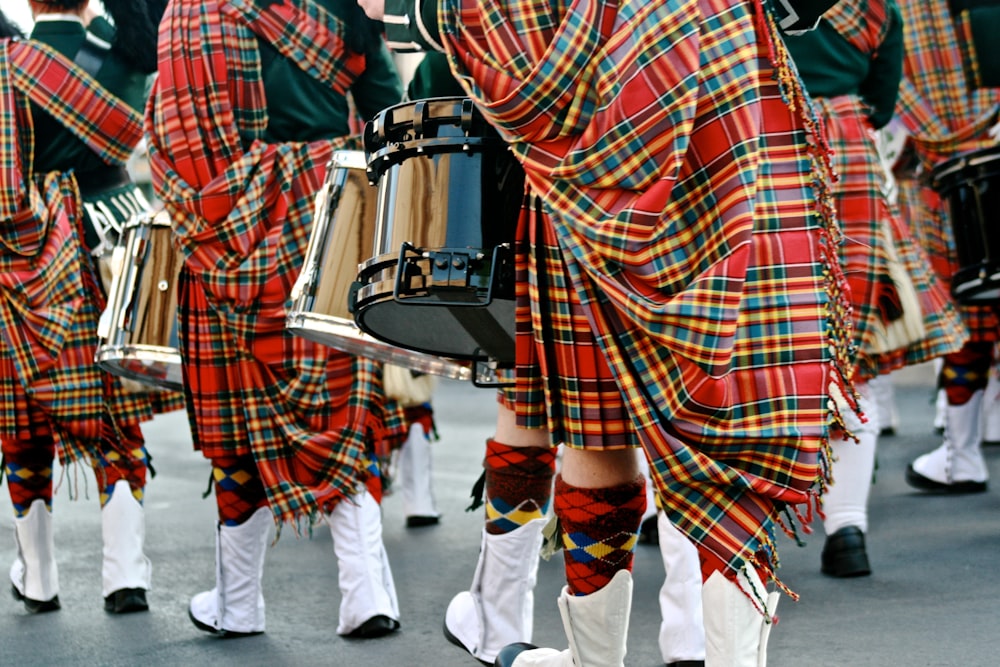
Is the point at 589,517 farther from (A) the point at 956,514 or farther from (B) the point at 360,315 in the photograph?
(A) the point at 956,514

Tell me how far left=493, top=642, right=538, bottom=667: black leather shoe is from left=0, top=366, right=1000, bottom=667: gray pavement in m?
0.50

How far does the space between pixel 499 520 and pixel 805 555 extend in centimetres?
162

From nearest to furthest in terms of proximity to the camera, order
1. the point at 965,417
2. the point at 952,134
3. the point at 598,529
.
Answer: the point at 598,529 → the point at 952,134 → the point at 965,417

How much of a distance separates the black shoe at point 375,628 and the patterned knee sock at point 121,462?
1010mm

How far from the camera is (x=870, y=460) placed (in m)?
3.81

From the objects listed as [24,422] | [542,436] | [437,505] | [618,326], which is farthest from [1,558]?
[618,326]

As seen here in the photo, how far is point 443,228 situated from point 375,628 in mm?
1393

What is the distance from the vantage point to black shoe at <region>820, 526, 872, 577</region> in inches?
148

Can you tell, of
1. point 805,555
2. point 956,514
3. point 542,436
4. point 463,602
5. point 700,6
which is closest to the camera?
point 700,6

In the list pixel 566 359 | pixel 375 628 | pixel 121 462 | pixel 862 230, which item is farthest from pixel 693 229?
pixel 121 462

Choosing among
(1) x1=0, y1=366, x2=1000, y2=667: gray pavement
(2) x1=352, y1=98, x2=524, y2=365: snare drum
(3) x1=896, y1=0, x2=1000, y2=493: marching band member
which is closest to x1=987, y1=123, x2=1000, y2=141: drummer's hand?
(3) x1=896, y1=0, x2=1000, y2=493: marching band member

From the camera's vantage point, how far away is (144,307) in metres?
3.65

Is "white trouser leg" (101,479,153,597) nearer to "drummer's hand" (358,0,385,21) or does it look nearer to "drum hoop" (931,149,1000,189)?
"drummer's hand" (358,0,385,21)

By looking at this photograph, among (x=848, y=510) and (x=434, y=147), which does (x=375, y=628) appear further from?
(x=434, y=147)
